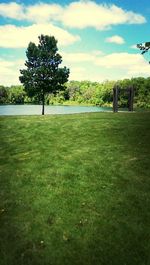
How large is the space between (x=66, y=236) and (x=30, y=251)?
0.96m

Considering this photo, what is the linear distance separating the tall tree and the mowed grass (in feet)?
112

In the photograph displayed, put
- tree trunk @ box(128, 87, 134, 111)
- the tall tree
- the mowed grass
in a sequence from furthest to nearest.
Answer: the tall tree → tree trunk @ box(128, 87, 134, 111) → the mowed grass

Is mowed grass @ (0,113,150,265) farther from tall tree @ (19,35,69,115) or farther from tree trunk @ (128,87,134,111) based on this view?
tall tree @ (19,35,69,115)

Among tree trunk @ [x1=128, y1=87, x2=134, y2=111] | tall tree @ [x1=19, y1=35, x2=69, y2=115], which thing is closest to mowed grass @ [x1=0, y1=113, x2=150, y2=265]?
tree trunk @ [x1=128, y1=87, x2=134, y2=111]

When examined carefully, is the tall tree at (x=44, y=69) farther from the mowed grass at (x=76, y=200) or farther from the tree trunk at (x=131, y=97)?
the mowed grass at (x=76, y=200)

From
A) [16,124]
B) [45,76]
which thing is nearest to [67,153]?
[16,124]

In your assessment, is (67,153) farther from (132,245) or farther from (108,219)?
(132,245)

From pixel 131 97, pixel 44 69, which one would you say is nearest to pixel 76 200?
pixel 131 97

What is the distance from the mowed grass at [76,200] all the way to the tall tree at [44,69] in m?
34.2

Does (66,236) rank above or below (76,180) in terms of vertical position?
below

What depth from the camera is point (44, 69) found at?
4862 centimetres

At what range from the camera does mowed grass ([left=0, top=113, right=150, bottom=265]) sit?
7.59 metres

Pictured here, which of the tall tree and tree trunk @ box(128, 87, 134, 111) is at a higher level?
the tall tree

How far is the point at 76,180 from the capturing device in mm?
10781
